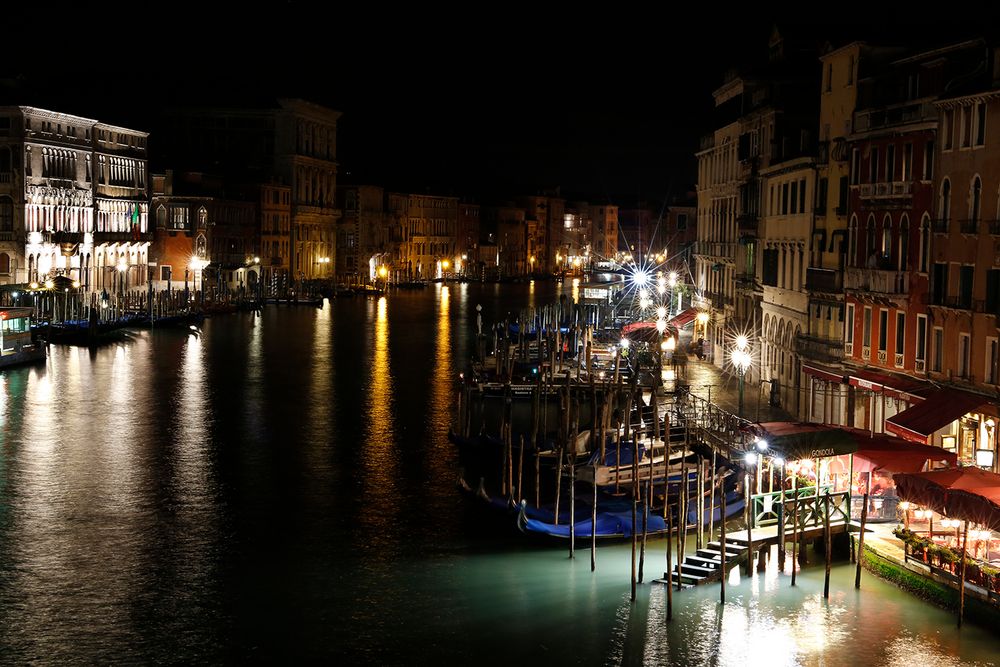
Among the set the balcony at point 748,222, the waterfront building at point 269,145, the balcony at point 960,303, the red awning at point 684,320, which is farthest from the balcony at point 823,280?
the waterfront building at point 269,145

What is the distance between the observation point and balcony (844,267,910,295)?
24969 millimetres

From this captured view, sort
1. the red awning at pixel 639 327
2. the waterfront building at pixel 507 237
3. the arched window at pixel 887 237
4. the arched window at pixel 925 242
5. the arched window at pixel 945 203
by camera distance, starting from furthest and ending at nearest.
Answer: the waterfront building at pixel 507 237
the red awning at pixel 639 327
the arched window at pixel 887 237
the arched window at pixel 925 242
the arched window at pixel 945 203

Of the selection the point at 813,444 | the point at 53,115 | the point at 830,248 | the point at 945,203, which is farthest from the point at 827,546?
the point at 53,115

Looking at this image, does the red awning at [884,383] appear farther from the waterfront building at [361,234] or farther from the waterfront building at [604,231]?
the waterfront building at [604,231]

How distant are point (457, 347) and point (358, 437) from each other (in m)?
20.6

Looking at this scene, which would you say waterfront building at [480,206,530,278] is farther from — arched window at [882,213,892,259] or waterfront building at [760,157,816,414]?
arched window at [882,213,892,259]

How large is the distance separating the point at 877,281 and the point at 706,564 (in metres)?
8.29

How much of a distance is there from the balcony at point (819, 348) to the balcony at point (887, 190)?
298cm

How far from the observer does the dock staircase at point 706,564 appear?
64.1 feet

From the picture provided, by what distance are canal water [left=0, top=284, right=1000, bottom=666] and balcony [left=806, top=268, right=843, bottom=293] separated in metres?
8.31

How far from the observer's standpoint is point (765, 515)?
21.3m

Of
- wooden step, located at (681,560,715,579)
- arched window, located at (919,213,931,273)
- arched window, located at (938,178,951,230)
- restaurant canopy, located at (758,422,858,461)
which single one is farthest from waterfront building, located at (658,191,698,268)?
wooden step, located at (681,560,715,579)

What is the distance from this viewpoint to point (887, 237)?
2597 centimetres

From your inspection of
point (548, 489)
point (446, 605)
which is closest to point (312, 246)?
point (548, 489)
